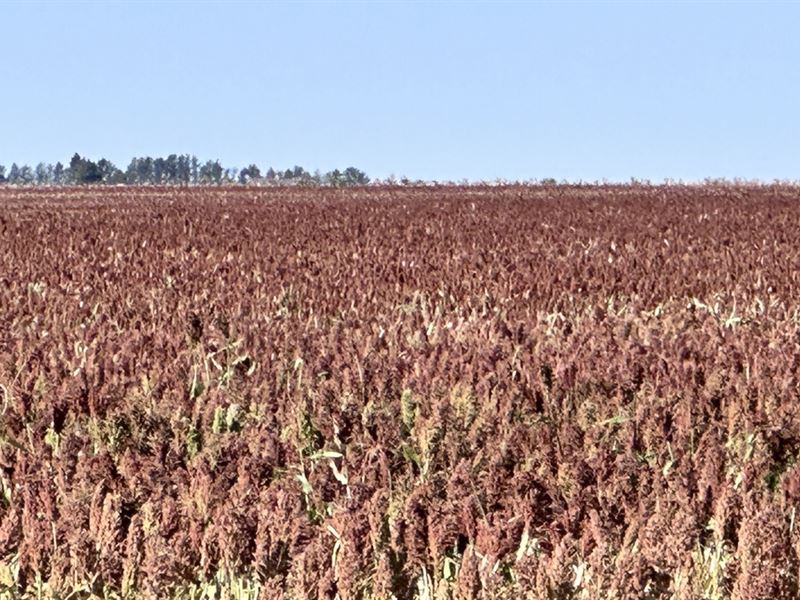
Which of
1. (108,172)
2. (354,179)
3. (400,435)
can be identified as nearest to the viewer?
(400,435)

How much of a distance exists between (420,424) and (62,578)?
1862mm

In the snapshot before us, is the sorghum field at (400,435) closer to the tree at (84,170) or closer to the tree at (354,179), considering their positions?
the tree at (354,179)

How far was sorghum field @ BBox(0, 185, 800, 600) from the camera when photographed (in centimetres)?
353

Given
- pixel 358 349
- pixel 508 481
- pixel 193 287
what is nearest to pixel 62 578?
pixel 508 481

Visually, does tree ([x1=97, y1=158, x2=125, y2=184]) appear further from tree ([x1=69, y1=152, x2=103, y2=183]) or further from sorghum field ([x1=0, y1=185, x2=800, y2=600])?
sorghum field ([x1=0, y1=185, x2=800, y2=600])

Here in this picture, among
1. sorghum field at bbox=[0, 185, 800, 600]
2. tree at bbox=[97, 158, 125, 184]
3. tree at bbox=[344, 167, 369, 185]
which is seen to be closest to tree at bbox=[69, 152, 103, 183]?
tree at bbox=[97, 158, 125, 184]

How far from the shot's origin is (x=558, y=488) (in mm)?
4367

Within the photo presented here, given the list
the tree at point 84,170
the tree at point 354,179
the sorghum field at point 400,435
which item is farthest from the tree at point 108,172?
the sorghum field at point 400,435

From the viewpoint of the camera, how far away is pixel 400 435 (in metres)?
5.18

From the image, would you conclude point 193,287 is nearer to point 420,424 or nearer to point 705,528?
point 420,424

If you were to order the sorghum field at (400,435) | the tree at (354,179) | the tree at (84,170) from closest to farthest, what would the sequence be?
the sorghum field at (400,435) < the tree at (354,179) < the tree at (84,170)

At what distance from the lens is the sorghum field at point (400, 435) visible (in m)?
3.53

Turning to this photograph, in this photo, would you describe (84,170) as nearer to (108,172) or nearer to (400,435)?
(108,172)

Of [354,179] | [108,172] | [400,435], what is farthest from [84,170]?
[400,435]
